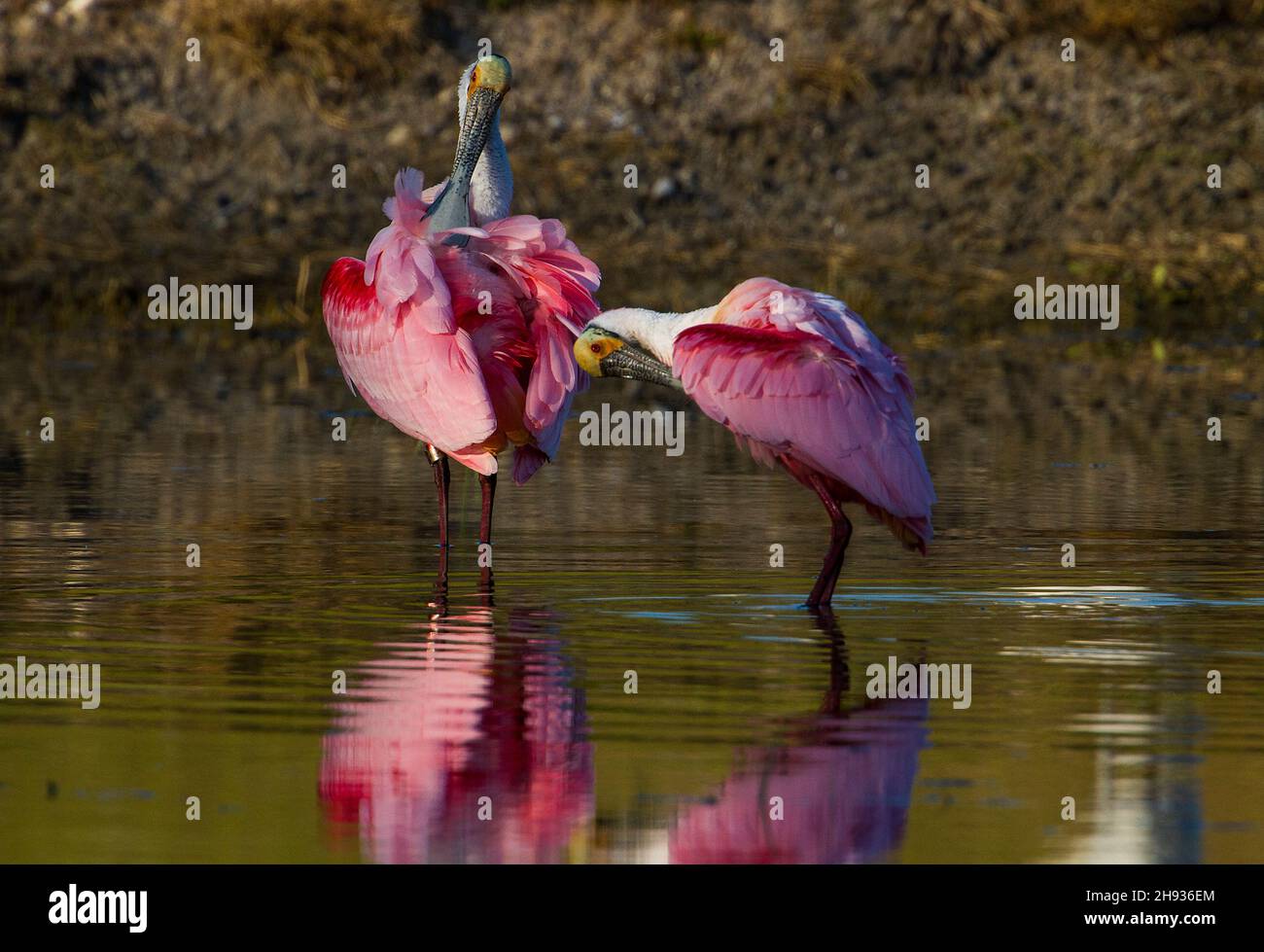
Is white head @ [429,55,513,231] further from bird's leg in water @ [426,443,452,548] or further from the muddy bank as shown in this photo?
the muddy bank

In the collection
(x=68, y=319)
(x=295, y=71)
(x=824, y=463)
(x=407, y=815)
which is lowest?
(x=407, y=815)

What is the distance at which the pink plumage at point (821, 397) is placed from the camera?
9742mm

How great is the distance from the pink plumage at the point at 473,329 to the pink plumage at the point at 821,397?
769mm

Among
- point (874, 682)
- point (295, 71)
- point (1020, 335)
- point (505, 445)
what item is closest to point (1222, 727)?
point (874, 682)

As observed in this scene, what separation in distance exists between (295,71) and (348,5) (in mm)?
928

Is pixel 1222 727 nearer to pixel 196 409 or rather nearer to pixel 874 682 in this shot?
pixel 874 682

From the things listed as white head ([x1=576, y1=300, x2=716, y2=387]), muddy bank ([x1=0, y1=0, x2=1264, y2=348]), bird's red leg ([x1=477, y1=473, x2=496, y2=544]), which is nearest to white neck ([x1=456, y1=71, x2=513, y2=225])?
bird's red leg ([x1=477, y1=473, x2=496, y2=544])

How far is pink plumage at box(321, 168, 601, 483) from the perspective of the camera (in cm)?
1056

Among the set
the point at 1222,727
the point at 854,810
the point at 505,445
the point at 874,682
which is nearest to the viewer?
the point at 854,810

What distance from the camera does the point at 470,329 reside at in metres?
10.8

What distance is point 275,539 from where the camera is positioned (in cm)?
1159

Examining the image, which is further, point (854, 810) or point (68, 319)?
point (68, 319)

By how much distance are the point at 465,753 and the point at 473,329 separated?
12.4ft

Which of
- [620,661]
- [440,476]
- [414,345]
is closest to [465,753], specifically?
[620,661]
